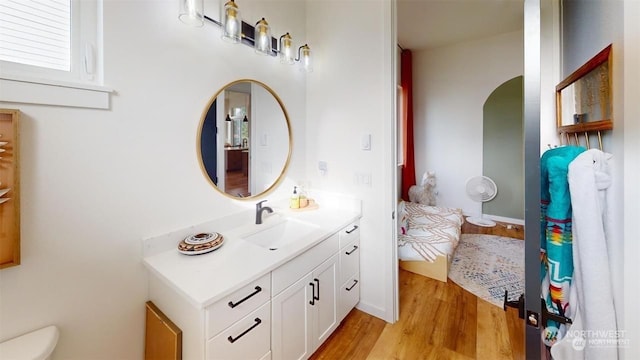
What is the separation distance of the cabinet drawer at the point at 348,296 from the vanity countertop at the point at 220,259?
46 cm

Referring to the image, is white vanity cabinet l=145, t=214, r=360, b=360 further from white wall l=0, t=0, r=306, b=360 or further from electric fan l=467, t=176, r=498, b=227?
electric fan l=467, t=176, r=498, b=227

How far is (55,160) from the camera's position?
1017mm

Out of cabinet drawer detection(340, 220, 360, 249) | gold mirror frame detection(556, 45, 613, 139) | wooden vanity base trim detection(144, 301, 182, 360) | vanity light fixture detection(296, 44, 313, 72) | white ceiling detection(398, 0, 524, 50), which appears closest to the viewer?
gold mirror frame detection(556, 45, 613, 139)

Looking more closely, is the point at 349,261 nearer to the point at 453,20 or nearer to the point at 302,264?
the point at 302,264

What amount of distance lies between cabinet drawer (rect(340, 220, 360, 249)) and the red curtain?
282cm

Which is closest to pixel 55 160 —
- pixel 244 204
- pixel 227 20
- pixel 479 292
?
pixel 244 204

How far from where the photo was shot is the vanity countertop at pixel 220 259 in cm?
101

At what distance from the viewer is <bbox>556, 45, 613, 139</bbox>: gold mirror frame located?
844 millimetres

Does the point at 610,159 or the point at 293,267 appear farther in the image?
the point at 293,267

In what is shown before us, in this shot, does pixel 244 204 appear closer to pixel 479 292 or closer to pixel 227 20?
pixel 227 20

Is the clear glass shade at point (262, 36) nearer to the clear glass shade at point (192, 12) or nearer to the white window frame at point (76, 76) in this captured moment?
the clear glass shade at point (192, 12)

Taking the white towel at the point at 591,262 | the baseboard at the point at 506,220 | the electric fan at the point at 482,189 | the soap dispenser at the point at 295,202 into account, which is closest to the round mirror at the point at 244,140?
the soap dispenser at the point at 295,202

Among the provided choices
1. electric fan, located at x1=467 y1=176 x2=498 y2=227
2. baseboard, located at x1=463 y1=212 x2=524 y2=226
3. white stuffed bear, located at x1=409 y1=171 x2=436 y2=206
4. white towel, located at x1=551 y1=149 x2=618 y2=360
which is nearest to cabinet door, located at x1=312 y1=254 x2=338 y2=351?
white towel, located at x1=551 y1=149 x2=618 y2=360

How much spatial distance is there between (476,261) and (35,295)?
135 inches
